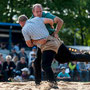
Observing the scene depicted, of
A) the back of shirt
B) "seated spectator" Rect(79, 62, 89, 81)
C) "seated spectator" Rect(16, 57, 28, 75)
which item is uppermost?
the back of shirt

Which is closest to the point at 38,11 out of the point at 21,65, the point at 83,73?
the point at 21,65

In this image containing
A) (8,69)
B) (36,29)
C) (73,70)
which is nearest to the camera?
(36,29)

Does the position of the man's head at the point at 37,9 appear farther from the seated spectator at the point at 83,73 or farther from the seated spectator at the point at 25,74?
the seated spectator at the point at 83,73

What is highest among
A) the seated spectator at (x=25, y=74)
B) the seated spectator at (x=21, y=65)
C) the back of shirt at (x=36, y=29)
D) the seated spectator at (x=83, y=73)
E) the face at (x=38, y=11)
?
the face at (x=38, y=11)

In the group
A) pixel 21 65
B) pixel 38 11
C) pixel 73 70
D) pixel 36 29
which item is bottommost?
pixel 73 70

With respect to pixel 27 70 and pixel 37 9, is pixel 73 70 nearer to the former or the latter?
pixel 27 70

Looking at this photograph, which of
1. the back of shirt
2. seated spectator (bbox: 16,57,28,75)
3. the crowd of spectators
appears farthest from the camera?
seated spectator (bbox: 16,57,28,75)

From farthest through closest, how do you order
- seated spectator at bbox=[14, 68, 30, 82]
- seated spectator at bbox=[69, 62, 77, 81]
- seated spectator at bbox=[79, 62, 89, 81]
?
seated spectator at bbox=[79, 62, 89, 81], seated spectator at bbox=[69, 62, 77, 81], seated spectator at bbox=[14, 68, 30, 82]

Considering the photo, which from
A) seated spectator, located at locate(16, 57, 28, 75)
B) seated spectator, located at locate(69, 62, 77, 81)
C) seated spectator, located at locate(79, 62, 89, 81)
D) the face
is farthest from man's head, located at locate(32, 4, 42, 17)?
seated spectator, located at locate(79, 62, 89, 81)

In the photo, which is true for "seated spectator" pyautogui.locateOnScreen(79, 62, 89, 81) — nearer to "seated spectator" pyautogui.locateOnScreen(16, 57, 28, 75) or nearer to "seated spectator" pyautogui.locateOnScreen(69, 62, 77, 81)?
"seated spectator" pyautogui.locateOnScreen(69, 62, 77, 81)

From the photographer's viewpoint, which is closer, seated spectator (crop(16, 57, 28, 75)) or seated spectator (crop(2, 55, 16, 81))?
seated spectator (crop(2, 55, 16, 81))

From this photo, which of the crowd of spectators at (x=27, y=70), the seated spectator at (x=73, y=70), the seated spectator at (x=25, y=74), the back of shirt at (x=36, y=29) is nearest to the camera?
the back of shirt at (x=36, y=29)

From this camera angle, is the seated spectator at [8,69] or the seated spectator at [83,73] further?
the seated spectator at [83,73]

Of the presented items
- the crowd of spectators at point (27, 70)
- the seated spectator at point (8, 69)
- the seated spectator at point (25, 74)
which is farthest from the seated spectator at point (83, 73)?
the seated spectator at point (8, 69)
